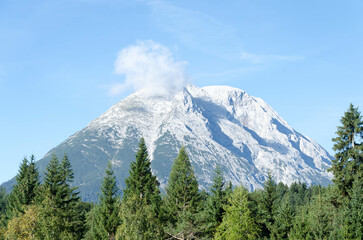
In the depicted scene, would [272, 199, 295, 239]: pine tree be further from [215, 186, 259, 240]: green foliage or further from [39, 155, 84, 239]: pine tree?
[39, 155, 84, 239]: pine tree

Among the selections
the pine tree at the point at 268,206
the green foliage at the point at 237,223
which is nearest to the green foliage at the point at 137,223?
the green foliage at the point at 237,223

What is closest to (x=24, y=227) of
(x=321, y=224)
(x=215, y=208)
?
(x=215, y=208)

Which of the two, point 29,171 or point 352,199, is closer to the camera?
point 352,199

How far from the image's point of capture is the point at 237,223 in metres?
67.7

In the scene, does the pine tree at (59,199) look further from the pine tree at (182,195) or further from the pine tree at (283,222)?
the pine tree at (283,222)

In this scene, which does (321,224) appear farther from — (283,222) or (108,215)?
(108,215)

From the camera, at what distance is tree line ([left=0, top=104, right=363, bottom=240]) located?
205 feet

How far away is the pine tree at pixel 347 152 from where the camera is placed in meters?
65.6

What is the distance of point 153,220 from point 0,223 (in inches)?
2301

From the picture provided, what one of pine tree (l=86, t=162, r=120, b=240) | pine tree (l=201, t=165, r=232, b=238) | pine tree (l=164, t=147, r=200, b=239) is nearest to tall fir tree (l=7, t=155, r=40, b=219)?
pine tree (l=86, t=162, r=120, b=240)

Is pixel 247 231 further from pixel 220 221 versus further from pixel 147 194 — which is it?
pixel 147 194

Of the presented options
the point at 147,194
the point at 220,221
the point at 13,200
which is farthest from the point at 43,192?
the point at 220,221

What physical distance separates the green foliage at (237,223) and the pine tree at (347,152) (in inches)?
649

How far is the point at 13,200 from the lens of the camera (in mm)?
87750
